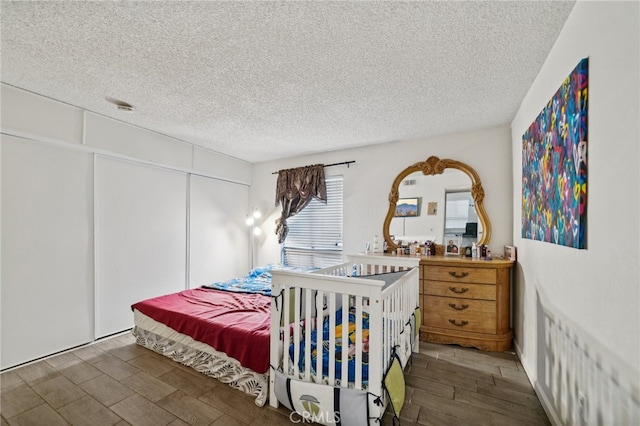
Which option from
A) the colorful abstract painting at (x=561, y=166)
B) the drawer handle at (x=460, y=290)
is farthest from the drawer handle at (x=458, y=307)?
the colorful abstract painting at (x=561, y=166)

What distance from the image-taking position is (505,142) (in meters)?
3.04

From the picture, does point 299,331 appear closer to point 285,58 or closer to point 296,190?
point 285,58

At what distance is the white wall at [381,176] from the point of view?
3.04 meters

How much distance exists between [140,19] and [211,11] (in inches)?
16.3

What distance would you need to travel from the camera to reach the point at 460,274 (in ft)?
8.95

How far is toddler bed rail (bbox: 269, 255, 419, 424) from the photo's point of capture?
4.89ft

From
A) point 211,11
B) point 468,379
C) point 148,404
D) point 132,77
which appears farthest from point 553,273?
point 132,77

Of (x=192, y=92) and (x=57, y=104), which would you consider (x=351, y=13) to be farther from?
(x=57, y=104)

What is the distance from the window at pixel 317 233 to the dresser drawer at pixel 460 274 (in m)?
1.49

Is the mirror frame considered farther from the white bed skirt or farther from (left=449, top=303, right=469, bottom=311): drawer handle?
the white bed skirt

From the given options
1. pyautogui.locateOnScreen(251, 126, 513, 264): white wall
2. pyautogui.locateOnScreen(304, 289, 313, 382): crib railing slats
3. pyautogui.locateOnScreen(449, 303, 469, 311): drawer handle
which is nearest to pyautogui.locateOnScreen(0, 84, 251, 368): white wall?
pyautogui.locateOnScreen(251, 126, 513, 264): white wall

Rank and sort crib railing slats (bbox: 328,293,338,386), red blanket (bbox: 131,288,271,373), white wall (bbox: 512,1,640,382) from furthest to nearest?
red blanket (bbox: 131,288,271,373) → crib railing slats (bbox: 328,293,338,386) → white wall (bbox: 512,1,640,382)

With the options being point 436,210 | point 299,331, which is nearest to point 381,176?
point 436,210

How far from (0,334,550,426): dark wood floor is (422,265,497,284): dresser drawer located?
2.23 feet
